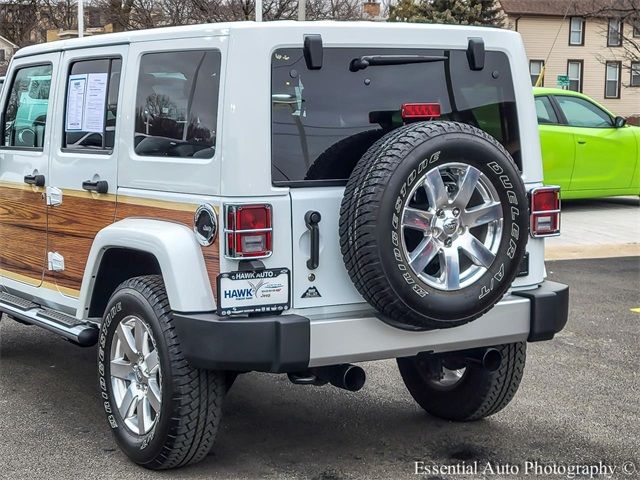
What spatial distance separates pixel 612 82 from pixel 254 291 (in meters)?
47.5

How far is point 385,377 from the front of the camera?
6184 mm

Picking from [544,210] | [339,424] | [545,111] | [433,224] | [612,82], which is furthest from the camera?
[612,82]

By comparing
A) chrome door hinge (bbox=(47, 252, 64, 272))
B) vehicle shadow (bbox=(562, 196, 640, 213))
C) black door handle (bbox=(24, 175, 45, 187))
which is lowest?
vehicle shadow (bbox=(562, 196, 640, 213))

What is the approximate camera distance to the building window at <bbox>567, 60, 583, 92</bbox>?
158ft

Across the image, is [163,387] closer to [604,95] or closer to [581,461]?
[581,461]

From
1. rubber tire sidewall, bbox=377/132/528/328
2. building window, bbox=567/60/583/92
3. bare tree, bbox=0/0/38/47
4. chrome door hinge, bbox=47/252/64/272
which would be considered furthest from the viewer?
building window, bbox=567/60/583/92

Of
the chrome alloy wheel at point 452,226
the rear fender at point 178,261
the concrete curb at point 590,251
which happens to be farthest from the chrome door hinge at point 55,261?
the concrete curb at point 590,251

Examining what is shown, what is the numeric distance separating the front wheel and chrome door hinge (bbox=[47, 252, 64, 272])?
1956 mm

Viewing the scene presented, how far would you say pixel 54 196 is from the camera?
538 centimetres

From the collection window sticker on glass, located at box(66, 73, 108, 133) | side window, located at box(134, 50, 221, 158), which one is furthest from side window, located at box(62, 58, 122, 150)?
side window, located at box(134, 50, 221, 158)

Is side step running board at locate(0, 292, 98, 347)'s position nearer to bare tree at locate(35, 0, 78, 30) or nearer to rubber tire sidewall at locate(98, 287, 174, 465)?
rubber tire sidewall at locate(98, 287, 174, 465)

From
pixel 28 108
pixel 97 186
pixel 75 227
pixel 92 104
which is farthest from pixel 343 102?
pixel 28 108

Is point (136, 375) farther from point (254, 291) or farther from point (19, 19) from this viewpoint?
point (19, 19)

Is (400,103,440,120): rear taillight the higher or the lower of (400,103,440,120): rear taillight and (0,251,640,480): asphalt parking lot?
the higher
